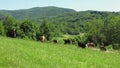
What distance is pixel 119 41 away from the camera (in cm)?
13288

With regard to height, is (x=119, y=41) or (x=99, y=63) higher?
(x=99, y=63)

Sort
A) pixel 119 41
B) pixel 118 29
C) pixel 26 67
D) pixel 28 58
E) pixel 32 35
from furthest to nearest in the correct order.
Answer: pixel 32 35 → pixel 118 29 → pixel 119 41 → pixel 28 58 → pixel 26 67

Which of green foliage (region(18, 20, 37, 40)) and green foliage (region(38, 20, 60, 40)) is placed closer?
green foliage (region(18, 20, 37, 40))

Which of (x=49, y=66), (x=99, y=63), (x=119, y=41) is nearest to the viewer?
(x=49, y=66)

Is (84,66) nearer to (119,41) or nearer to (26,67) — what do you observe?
(26,67)

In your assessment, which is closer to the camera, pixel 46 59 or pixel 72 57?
pixel 46 59

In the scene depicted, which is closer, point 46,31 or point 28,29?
point 28,29

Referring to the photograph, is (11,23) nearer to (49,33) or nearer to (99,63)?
(49,33)

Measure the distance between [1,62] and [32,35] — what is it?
14487 centimetres

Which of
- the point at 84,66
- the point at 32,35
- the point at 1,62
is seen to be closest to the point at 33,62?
the point at 1,62

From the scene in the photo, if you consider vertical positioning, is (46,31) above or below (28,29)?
below

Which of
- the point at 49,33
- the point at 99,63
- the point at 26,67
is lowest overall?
the point at 49,33

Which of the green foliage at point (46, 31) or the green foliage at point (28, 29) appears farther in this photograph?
the green foliage at point (46, 31)

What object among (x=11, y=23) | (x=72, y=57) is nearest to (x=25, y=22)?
(x=11, y=23)
